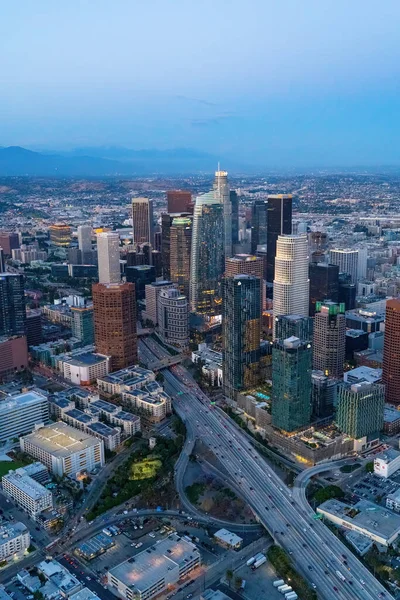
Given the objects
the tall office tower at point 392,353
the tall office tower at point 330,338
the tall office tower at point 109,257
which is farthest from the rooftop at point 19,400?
the tall office tower at point 109,257

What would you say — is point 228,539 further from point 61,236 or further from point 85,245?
point 61,236

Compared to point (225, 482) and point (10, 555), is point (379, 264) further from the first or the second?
point (10, 555)

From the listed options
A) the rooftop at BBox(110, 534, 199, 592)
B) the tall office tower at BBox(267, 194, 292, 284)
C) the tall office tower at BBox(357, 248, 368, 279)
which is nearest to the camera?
the rooftop at BBox(110, 534, 199, 592)

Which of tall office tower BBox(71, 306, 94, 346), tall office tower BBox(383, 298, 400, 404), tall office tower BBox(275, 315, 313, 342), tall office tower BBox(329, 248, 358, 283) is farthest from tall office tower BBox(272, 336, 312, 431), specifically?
tall office tower BBox(329, 248, 358, 283)

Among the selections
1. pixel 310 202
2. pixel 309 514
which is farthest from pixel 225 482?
pixel 310 202

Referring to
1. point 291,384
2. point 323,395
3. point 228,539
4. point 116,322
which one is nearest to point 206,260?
point 116,322

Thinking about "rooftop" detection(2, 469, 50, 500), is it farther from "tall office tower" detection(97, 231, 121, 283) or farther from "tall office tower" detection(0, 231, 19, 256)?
"tall office tower" detection(0, 231, 19, 256)

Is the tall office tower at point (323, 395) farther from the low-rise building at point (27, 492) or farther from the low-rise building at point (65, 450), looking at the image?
the low-rise building at point (27, 492)
